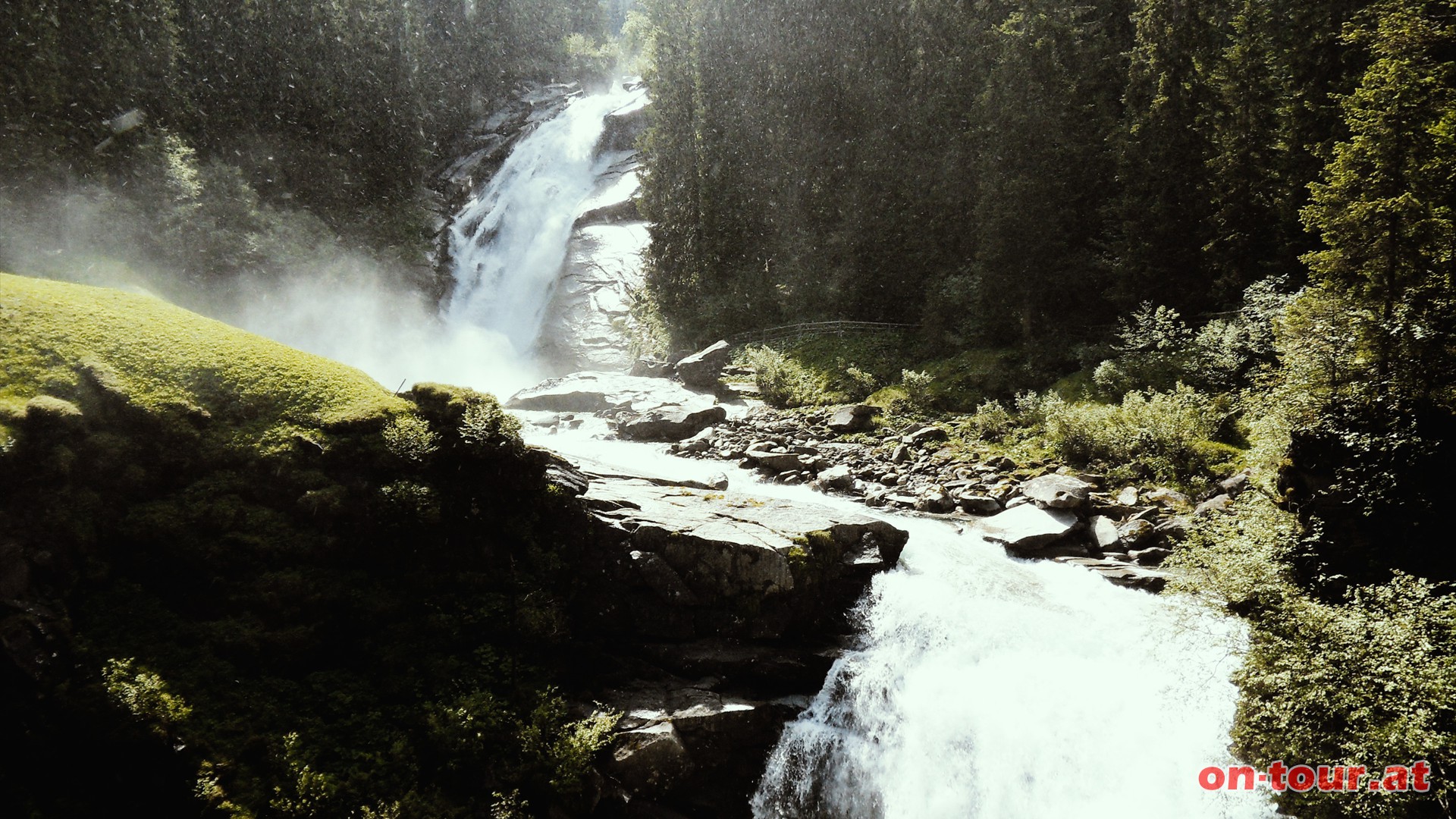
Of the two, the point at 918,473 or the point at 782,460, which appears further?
the point at 782,460

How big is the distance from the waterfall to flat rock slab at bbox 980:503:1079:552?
186 cm

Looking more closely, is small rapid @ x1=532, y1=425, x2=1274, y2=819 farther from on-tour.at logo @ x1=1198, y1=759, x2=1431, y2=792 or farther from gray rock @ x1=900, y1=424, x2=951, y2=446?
gray rock @ x1=900, y1=424, x2=951, y2=446

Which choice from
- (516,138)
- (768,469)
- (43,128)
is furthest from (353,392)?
(516,138)

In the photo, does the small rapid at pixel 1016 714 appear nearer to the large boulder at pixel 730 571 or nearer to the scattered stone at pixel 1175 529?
the large boulder at pixel 730 571

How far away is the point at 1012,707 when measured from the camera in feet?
26.2

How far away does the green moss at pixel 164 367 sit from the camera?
741cm

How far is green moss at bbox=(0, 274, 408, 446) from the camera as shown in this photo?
7410 millimetres

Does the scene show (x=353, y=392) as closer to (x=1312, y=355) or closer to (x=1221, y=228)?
(x=1312, y=355)

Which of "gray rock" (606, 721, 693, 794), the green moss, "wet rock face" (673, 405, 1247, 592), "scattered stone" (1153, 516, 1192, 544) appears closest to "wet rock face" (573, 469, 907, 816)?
"gray rock" (606, 721, 693, 794)

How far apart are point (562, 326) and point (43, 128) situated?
18424 millimetres

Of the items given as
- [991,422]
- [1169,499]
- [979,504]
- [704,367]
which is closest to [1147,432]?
[1169,499]

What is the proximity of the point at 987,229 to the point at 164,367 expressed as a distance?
68.5 ft

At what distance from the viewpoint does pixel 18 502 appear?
6.68m

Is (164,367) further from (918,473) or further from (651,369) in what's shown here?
(651,369)
